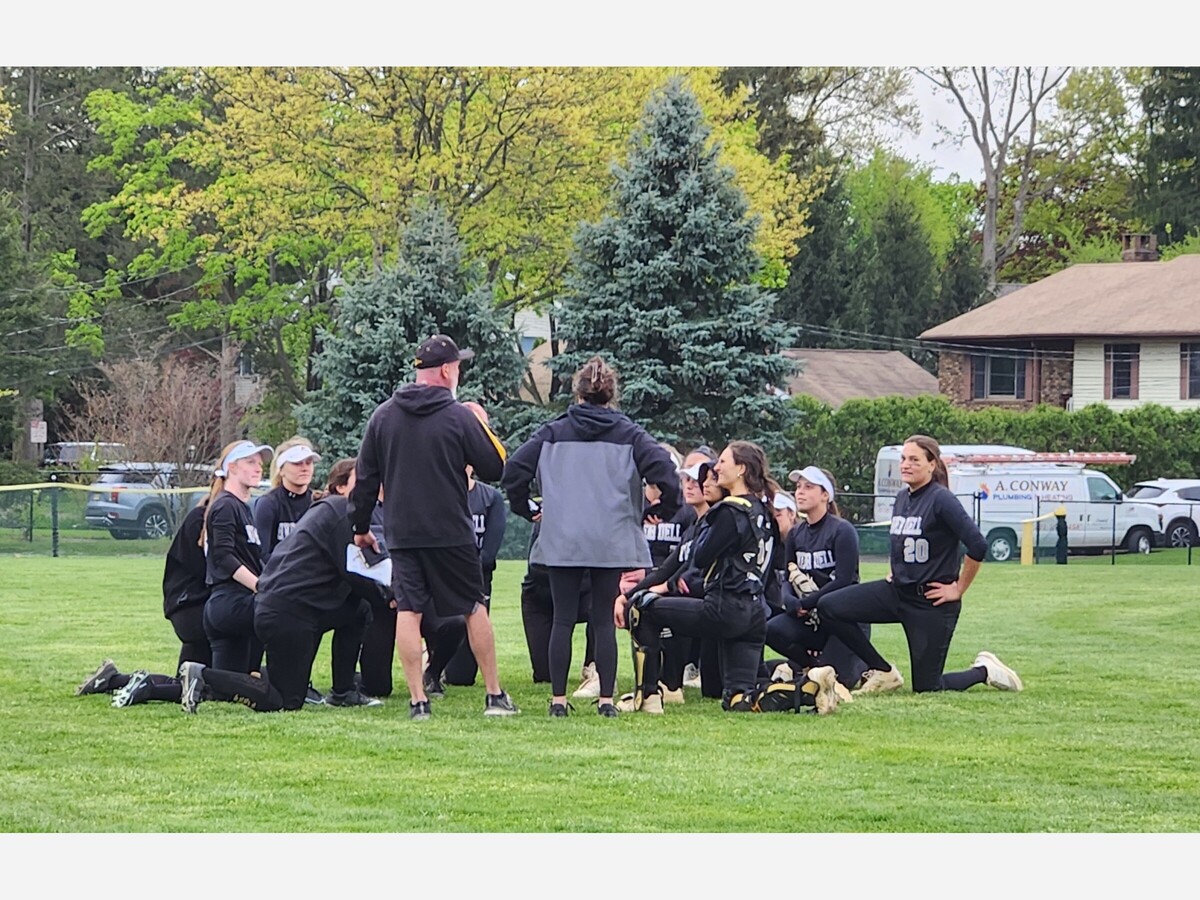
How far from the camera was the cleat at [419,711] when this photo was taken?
955 cm

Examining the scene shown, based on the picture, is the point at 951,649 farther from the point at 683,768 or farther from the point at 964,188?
the point at 964,188

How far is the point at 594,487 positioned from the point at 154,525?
21.5m

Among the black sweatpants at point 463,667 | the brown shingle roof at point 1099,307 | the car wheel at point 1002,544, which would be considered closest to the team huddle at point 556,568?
the black sweatpants at point 463,667

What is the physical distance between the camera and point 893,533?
11031 millimetres

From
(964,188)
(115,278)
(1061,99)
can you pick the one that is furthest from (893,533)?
(964,188)

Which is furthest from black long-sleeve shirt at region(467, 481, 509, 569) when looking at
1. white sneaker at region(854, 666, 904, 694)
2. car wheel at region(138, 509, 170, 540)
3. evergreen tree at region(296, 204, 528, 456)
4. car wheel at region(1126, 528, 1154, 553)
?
car wheel at region(1126, 528, 1154, 553)

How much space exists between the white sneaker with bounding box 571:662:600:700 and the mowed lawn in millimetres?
274

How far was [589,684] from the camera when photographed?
36.2 ft

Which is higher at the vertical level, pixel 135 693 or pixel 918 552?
pixel 918 552

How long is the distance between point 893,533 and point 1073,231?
57425 mm

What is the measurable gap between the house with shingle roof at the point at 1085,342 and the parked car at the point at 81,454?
A: 23185 millimetres

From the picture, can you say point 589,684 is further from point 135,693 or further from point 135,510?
point 135,510

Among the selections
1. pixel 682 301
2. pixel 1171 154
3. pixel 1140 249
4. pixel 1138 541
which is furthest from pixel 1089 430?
pixel 1171 154

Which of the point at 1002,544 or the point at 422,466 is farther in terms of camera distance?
the point at 1002,544
